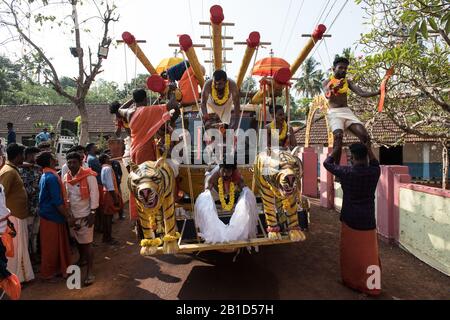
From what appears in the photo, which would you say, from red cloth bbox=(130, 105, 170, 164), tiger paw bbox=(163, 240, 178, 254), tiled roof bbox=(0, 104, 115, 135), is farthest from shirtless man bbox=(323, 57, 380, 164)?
tiled roof bbox=(0, 104, 115, 135)

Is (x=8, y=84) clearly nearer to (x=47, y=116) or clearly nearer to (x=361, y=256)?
(x=47, y=116)

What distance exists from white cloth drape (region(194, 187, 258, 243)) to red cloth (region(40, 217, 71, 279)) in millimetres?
2220

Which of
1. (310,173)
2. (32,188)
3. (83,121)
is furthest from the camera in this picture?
(310,173)

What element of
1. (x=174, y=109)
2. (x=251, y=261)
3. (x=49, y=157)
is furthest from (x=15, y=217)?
(x=251, y=261)

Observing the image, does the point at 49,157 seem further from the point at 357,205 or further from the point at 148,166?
the point at 357,205

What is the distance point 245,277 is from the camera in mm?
4664

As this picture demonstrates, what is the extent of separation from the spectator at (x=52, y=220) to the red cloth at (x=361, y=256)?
12.5 ft

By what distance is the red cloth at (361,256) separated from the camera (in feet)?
13.3

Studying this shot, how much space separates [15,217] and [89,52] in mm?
7703

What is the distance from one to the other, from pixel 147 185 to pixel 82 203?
175cm

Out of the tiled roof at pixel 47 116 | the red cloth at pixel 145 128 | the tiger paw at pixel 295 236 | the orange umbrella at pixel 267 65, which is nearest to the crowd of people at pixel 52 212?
the red cloth at pixel 145 128

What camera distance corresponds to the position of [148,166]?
3732 mm

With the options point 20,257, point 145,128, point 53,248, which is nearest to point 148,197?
point 145,128

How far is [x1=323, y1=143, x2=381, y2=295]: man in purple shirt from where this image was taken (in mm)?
4031
